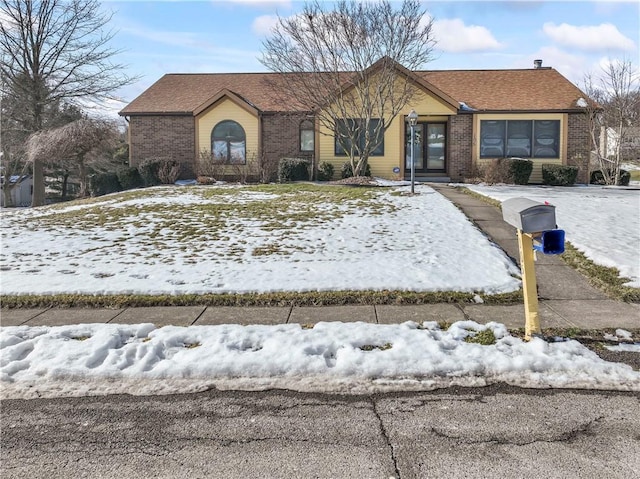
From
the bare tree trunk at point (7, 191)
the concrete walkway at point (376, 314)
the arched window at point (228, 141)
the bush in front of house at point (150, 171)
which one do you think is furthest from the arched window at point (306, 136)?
the bare tree trunk at point (7, 191)

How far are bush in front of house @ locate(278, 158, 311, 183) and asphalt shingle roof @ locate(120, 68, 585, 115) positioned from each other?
92.2 inches

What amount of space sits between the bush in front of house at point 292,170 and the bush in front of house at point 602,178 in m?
11.7

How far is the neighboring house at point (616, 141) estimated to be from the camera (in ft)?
67.6

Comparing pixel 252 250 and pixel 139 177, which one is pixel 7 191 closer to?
pixel 139 177

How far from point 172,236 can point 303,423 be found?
699 cm

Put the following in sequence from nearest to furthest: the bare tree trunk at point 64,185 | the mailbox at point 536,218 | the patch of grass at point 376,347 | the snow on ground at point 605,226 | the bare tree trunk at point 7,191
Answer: the mailbox at point 536,218 < the patch of grass at point 376,347 < the snow on ground at point 605,226 < the bare tree trunk at point 7,191 < the bare tree trunk at point 64,185

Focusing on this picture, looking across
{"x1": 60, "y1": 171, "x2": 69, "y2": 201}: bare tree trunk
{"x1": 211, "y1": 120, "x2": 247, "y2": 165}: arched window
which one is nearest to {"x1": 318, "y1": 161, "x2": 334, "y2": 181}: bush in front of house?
{"x1": 211, "y1": 120, "x2": 247, "y2": 165}: arched window

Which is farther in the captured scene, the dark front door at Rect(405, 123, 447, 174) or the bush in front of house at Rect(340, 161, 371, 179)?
the dark front door at Rect(405, 123, 447, 174)

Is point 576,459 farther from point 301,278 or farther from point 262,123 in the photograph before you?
point 262,123

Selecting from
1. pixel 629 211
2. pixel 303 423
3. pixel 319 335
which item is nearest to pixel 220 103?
pixel 629 211

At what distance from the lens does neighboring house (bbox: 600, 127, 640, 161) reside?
812 inches

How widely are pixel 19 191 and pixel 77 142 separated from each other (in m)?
21.2

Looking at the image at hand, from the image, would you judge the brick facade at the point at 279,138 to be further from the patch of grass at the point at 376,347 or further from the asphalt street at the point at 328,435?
the asphalt street at the point at 328,435

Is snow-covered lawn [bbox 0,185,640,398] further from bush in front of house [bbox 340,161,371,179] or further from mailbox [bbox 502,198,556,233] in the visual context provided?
bush in front of house [bbox 340,161,371,179]
